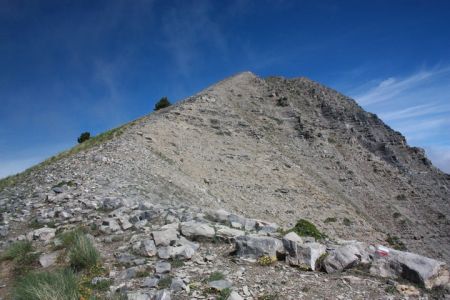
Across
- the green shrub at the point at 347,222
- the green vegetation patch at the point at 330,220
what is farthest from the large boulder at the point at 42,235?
the green shrub at the point at 347,222

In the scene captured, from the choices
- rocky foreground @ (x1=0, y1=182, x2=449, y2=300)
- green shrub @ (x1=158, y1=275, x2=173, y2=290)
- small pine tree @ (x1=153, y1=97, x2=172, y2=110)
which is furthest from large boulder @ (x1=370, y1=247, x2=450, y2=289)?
small pine tree @ (x1=153, y1=97, x2=172, y2=110)

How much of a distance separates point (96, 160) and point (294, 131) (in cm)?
2256

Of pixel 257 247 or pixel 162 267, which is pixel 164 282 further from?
pixel 257 247

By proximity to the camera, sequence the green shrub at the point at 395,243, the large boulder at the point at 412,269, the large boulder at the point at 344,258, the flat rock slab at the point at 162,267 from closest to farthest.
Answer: the flat rock slab at the point at 162,267 < the large boulder at the point at 412,269 < the large boulder at the point at 344,258 < the green shrub at the point at 395,243

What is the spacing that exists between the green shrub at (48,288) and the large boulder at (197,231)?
3768mm

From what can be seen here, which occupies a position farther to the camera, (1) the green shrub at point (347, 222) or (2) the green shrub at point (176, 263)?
(1) the green shrub at point (347, 222)

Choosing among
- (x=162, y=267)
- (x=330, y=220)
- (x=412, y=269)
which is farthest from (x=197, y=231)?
(x=330, y=220)

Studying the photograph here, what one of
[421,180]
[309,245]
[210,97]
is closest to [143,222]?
[309,245]

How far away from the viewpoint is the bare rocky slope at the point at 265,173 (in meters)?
17.2

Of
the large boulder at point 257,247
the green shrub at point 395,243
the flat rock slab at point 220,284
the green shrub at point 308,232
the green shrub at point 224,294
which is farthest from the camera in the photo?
the green shrub at point 395,243

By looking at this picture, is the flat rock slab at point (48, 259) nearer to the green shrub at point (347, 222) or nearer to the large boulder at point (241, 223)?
the large boulder at point (241, 223)

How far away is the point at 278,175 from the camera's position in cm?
2958

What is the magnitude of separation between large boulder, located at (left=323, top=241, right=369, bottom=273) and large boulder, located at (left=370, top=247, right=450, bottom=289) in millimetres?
374

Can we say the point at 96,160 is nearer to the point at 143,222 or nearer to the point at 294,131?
the point at 143,222
